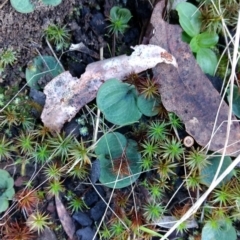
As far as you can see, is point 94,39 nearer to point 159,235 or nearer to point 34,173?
point 34,173

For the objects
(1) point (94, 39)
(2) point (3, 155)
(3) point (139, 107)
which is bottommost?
(3) point (139, 107)

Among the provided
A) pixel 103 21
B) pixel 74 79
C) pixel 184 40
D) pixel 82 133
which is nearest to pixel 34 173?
pixel 82 133

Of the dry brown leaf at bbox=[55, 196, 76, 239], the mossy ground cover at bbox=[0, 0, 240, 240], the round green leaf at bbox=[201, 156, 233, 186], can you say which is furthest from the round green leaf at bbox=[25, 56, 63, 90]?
the round green leaf at bbox=[201, 156, 233, 186]

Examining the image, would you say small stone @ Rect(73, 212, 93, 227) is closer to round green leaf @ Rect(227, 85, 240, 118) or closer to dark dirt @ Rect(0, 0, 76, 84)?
dark dirt @ Rect(0, 0, 76, 84)

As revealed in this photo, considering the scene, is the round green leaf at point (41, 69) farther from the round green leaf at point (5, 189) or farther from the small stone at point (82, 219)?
the small stone at point (82, 219)

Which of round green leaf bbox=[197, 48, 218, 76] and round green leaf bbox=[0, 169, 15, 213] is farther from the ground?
round green leaf bbox=[0, 169, 15, 213]

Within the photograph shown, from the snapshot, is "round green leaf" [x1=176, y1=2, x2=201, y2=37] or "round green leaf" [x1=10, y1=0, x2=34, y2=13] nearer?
"round green leaf" [x1=10, y1=0, x2=34, y2=13]
